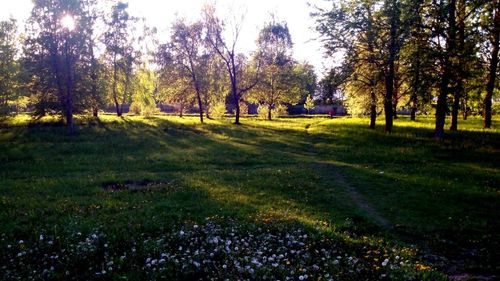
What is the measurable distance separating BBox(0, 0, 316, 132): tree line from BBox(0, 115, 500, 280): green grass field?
43.6 ft

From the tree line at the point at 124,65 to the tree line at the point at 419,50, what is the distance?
23067mm

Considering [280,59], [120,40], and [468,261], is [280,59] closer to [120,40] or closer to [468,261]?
[120,40]

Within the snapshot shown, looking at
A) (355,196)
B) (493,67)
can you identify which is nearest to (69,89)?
(355,196)

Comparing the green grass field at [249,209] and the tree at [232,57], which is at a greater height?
the tree at [232,57]

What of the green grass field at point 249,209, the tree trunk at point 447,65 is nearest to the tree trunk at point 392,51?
the tree trunk at point 447,65

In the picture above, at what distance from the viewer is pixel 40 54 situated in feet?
147

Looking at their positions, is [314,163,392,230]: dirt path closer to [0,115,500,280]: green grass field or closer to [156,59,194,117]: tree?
[0,115,500,280]: green grass field

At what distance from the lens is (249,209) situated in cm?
1631

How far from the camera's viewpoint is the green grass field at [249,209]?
36.0ft

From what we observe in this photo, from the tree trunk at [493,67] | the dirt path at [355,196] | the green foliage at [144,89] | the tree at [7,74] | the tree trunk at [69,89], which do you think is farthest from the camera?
the green foliage at [144,89]

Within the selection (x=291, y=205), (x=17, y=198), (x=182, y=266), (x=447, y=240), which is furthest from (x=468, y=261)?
(x=17, y=198)

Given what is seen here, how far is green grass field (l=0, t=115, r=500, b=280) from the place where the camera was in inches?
432

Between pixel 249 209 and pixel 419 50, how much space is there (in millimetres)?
24496

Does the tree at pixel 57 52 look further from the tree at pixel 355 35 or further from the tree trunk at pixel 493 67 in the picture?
the tree trunk at pixel 493 67
